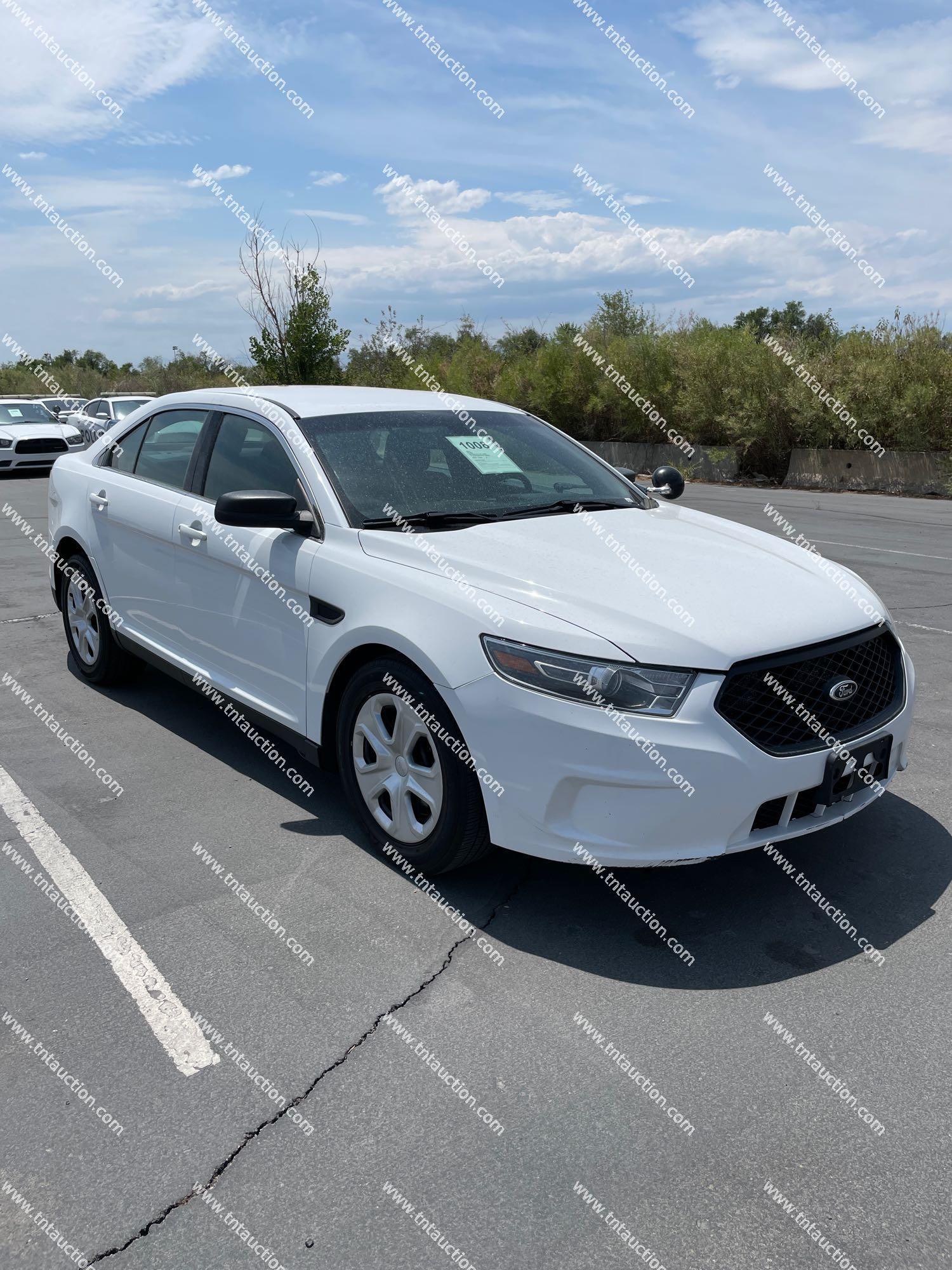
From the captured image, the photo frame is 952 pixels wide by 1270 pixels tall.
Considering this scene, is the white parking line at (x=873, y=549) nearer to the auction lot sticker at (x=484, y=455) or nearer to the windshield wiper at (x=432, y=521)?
the auction lot sticker at (x=484, y=455)

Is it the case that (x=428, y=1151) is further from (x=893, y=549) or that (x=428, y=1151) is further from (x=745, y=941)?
(x=893, y=549)

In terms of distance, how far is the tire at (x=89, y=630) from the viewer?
5.84 meters

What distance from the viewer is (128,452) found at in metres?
5.68

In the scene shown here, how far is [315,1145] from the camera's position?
247 cm

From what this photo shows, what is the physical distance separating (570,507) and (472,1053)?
239 centimetres

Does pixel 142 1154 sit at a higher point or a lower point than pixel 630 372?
lower

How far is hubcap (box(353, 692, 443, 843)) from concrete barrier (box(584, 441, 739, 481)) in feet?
69.1

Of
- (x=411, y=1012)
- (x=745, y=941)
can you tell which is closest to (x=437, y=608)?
(x=411, y=1012)

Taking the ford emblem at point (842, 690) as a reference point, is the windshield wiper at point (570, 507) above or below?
above

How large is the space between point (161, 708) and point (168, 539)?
4.01 feet

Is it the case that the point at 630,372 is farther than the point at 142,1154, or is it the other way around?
the point at 630,372

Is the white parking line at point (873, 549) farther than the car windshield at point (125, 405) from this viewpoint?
No

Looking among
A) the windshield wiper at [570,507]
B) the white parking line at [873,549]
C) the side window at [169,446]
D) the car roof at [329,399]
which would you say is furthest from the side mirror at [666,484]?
the white parking line at [873,549]

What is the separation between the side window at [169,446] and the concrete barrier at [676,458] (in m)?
19.5
